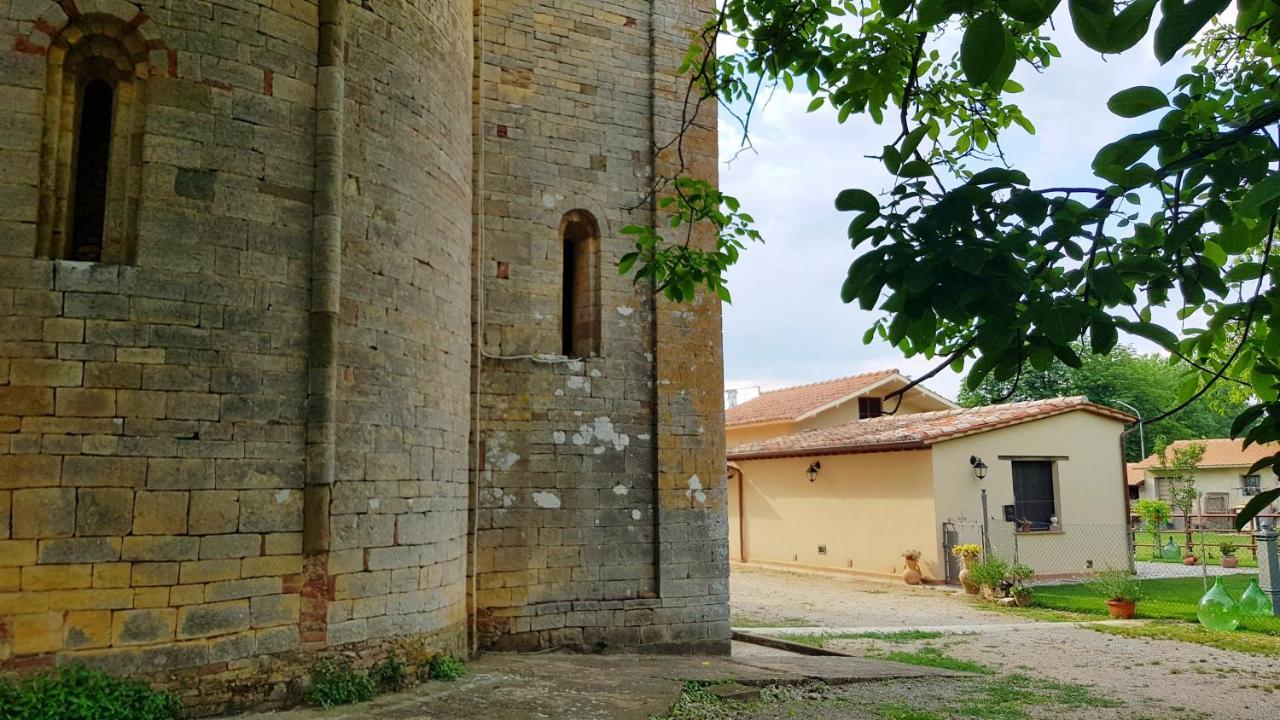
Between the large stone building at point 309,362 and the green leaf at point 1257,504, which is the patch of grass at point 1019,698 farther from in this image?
the green leaf at point 1257,504

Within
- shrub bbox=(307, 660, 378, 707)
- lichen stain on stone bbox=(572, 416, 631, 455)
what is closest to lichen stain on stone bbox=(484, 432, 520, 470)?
lichen stain on stone bbox=(572, 416, 631, 455)

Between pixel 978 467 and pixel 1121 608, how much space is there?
4149 millimetres

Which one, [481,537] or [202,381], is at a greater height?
[202,381]

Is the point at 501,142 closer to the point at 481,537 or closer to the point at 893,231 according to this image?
the point at 481,537

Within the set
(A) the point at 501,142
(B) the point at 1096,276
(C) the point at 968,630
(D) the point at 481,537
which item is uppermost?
(A) the point at 501,142

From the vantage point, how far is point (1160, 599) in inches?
581

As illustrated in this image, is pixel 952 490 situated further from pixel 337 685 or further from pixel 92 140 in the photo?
A: pixel 92 140

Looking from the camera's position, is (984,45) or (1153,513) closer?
(984,45)

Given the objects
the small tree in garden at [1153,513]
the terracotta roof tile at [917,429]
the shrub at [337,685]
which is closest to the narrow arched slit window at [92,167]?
the shrub at [337,685]

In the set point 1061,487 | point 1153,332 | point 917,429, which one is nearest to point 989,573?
point 917,429

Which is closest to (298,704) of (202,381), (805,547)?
(202,381)

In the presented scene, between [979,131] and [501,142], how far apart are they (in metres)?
5.47

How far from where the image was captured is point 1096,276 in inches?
93.0

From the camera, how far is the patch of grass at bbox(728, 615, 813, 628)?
12.6 metres
